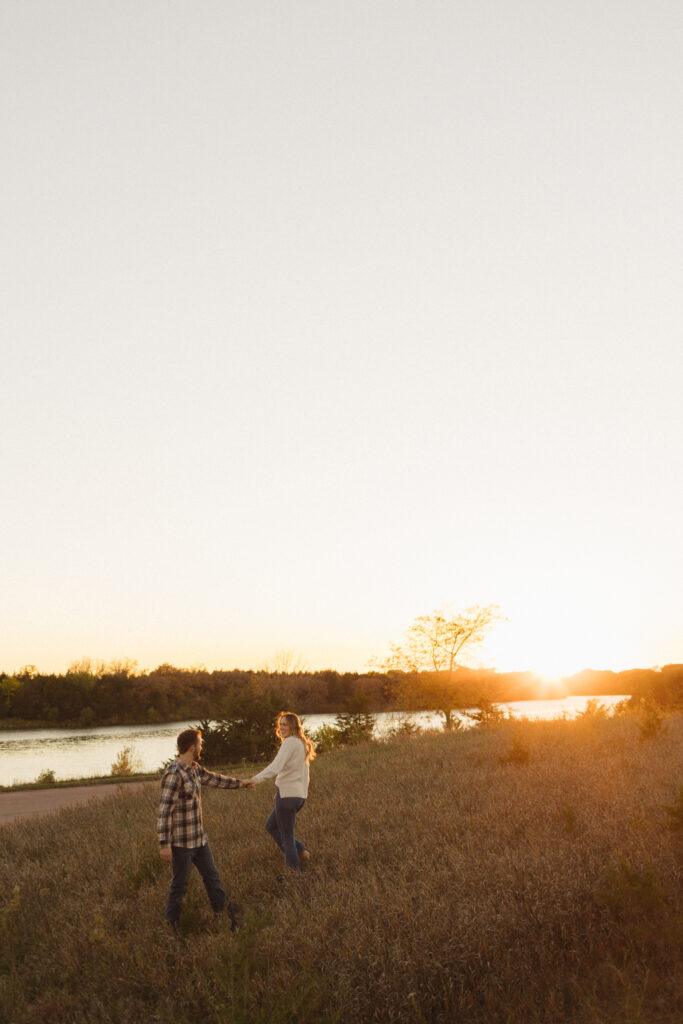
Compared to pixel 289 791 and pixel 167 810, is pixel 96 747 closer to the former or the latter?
pixel 289 791

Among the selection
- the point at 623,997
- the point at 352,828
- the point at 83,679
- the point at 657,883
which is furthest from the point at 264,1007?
the point at 83,679

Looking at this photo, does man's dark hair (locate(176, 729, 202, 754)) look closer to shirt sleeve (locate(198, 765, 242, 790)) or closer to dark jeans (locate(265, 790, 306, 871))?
shirt sleeve (locate(198, 765, 242, 790))

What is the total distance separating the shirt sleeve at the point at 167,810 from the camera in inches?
268

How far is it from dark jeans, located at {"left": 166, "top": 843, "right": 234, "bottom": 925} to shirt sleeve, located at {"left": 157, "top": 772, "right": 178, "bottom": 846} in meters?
0.18

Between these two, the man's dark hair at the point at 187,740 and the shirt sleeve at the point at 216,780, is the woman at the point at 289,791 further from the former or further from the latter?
the man's dark hair at the point at 187,740

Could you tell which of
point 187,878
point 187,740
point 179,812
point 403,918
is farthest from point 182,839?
point 403,918

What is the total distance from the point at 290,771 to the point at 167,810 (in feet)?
6.24

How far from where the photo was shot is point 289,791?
8289 millimetres

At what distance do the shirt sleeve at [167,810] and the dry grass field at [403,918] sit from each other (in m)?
0.88

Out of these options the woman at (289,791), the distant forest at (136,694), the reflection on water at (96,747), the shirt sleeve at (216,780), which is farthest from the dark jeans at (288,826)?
the distant forest at (136,694)

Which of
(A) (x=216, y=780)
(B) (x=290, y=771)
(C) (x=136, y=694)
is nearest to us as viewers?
(A) (x=216, y=780)

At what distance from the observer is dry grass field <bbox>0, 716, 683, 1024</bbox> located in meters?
4.87

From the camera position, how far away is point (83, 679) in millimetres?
69500

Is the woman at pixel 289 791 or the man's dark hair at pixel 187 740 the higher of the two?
the man's dark hair at pixel 187 740
